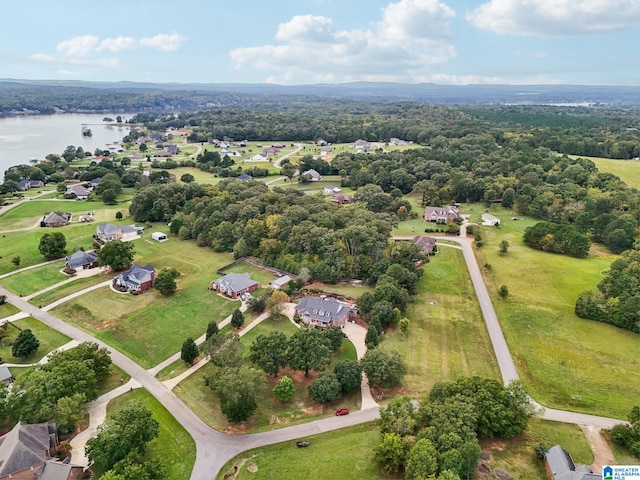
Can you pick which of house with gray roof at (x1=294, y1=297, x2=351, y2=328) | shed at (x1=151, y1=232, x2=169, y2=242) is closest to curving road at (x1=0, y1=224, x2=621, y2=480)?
house with gray roof at (x1=294, y1=297, x2=351, y2=328)

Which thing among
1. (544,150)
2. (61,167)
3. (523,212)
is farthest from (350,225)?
(61,167)

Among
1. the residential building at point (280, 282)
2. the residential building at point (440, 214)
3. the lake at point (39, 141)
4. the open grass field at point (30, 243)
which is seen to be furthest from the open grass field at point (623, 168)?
the lake at point (39, 141)

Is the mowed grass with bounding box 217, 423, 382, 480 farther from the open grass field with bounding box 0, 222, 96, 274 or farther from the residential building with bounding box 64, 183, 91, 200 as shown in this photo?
the residential building with bounding box 64, 183, 91, 200

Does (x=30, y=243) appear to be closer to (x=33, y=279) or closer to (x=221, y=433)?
(x=33, y=279)

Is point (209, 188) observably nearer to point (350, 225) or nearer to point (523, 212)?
point (350, 225)

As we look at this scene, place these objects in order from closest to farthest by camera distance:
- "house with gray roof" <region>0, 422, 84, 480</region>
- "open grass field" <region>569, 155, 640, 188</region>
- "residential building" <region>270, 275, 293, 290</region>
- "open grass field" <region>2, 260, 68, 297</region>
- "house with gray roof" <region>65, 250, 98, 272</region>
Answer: "house with gray roof" <region>0, 422, 84, 480</region> → "residential building" <region>270, 275, 293, 290</region> → "open grass field" <region>2, 260, 68, 297</region> → "house with gray roof" <region>65, 250, 98, 272</region> → "open grass field" <region>569, 155, 640, 188</region>

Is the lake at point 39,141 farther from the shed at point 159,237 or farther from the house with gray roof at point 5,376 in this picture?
the house with gray roof at point 5,376
